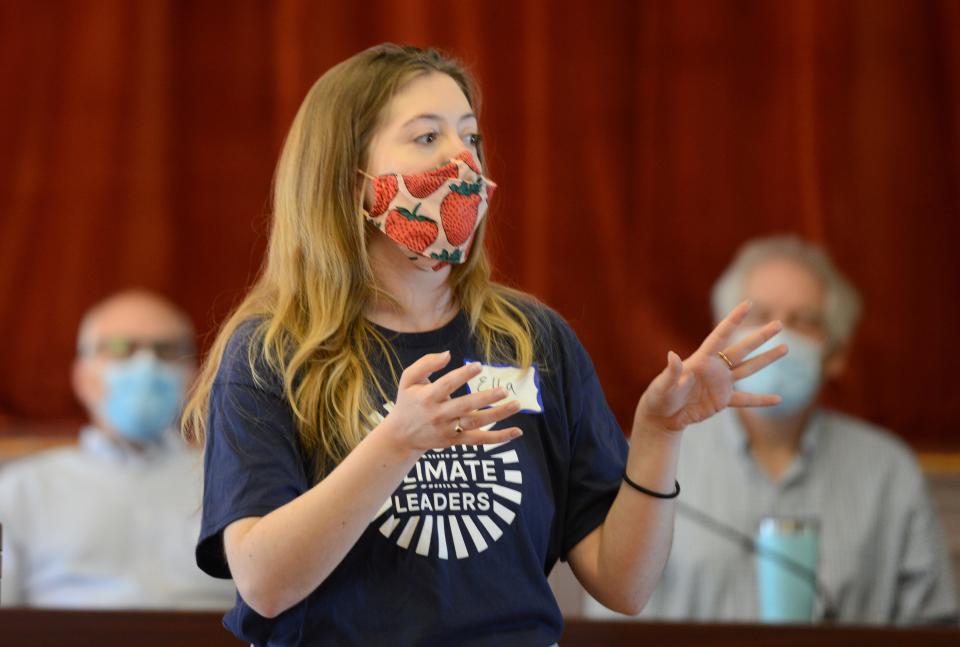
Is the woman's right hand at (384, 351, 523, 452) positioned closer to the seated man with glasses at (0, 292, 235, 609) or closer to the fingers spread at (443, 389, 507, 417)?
the fingers spread at (443, 389, 507, 417)

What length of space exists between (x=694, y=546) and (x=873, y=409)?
0.77 m

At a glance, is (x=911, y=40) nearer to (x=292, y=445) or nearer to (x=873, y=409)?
(x=873, y=409)

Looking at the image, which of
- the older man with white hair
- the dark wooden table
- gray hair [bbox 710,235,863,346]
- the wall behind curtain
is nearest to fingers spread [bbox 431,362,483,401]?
the dark wooden table

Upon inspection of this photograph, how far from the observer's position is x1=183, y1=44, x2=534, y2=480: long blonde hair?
4.41 ft

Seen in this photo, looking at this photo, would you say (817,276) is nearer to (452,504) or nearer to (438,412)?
(452,504)

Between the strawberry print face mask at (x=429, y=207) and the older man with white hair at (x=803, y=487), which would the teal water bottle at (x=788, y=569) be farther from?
the strawberry print face mask at (x=429, y=207)

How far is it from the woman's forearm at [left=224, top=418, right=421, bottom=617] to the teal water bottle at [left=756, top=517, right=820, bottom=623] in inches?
44.9

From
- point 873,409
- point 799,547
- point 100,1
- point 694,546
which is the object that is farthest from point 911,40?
point 100,1

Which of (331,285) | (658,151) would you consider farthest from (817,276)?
(331,285)

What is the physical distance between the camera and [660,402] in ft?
4.47

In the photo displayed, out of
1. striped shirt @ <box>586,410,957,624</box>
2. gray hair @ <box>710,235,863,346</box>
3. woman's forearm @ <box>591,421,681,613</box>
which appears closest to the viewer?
woman's forearm @ <box>591,421,681,613</box>

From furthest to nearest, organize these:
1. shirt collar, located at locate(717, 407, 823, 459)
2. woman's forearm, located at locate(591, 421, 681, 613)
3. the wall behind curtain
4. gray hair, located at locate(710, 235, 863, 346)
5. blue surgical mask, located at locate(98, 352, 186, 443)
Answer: the wall behind curtain
blue surgical mask, located at locate(98, 352, 186, 443)
gray hair, located at locate(710, 235, 863, 346)
shirt collar, located at locate(717, 407, 823, 459)
woman's forearm, located at locate(591, 421, 681, 613)

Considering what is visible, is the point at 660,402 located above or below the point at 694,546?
above

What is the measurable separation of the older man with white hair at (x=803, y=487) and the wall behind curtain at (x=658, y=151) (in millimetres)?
214
